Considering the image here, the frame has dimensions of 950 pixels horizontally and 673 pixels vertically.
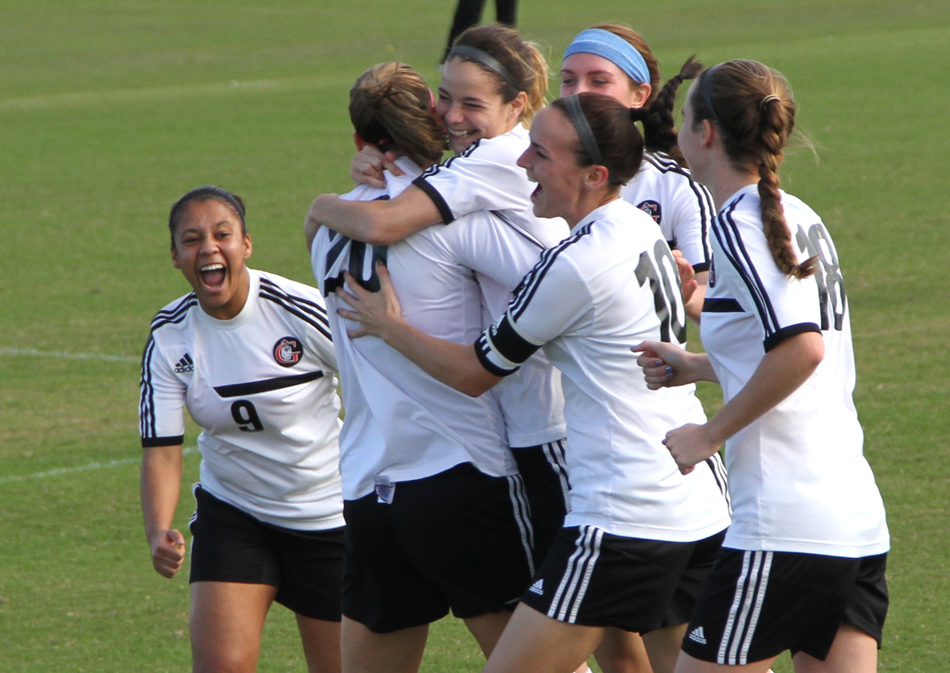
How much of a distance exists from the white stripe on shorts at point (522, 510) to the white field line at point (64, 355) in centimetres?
603

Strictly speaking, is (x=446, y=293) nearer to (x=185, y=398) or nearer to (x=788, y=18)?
(x=185, y=398)

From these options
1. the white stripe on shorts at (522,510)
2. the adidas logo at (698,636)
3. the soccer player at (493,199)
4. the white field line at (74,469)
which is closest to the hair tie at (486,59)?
the soccer player at (493,199)

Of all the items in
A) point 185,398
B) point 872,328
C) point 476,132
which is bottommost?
point 872,328

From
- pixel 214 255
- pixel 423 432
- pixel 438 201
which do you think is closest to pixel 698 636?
pixel 423 432

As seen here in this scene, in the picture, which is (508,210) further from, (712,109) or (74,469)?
(74,469)

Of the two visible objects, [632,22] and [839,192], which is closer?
[839,192]

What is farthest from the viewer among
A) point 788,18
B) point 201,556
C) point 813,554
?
point 788,18

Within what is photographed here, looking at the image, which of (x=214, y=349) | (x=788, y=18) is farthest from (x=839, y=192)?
(x=788, y=18)

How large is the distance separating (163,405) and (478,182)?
4.90ft

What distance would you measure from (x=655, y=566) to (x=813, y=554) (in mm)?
373

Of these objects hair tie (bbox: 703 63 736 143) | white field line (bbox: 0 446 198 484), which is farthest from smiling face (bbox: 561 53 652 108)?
white field line (bbox: 0 446 198 484)

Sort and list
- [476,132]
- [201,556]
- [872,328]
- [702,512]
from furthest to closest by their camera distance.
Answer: [872,328] → [201,556] → [476,132] → [702,512]

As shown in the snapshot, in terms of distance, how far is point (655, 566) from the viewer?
130 inches

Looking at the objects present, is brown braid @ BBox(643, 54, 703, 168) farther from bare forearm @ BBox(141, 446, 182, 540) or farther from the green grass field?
the green grass field
